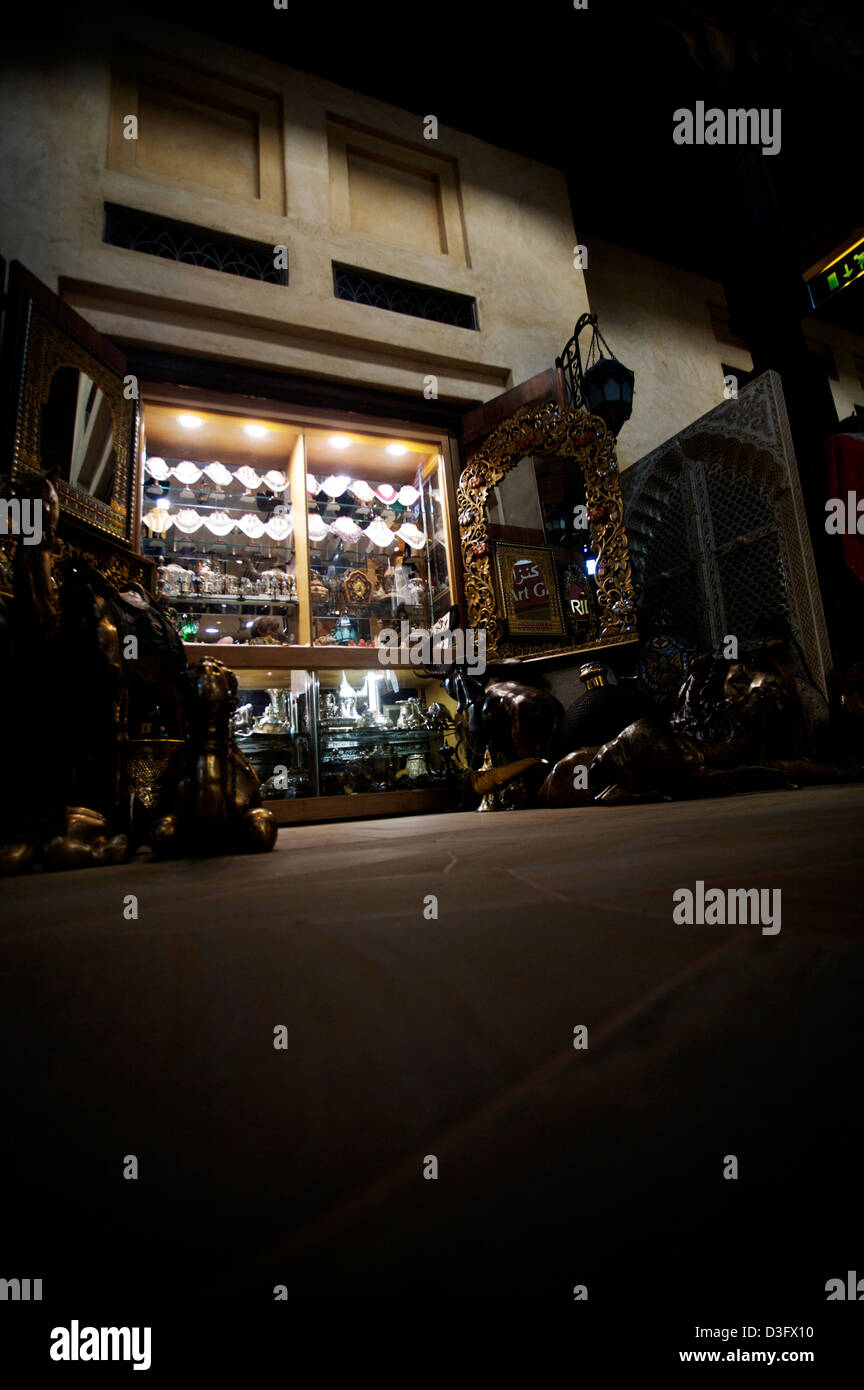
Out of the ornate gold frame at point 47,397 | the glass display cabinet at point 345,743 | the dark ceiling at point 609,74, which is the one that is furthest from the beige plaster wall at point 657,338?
the ornate gold frame at point 47,397

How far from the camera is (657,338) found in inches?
304

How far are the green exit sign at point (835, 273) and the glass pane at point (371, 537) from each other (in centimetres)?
417

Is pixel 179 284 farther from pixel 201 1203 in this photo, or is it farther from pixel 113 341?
pixel 201 1203

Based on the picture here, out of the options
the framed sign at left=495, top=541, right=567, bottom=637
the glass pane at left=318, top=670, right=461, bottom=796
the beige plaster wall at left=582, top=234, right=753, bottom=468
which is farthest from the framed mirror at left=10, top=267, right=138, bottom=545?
the beige plaster wall at left=582, top=234, right=753, bottom=468

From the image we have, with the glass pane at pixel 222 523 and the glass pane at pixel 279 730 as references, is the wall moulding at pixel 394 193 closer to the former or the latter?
the glass pane at pixel 222 523

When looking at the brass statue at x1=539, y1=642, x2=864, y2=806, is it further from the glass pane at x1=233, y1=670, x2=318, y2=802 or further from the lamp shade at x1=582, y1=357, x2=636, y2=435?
the lamp shade at x1=582, y1=357, x2=636, y2=435

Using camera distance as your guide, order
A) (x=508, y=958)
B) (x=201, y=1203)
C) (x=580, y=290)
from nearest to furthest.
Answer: (x=201, y=1203)
(x=508, y=958)
(x=580, y=290)

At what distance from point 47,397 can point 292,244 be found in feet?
10.4

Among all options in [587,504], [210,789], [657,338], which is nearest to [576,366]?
[587,504]

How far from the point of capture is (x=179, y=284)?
476 cm

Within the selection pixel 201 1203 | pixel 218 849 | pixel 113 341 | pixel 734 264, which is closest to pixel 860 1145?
pixel 201 1203

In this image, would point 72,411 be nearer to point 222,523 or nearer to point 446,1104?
point 222,523

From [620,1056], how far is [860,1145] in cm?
14

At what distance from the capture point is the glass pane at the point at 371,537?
18.4ft
